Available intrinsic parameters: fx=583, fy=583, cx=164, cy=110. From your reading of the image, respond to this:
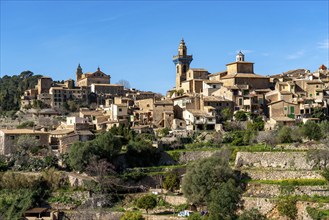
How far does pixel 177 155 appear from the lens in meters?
46.8

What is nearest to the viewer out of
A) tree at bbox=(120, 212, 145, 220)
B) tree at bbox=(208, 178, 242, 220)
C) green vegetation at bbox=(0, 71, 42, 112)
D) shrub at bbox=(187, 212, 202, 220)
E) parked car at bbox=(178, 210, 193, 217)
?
shrub at bbox=(187, 212, 202, 220)

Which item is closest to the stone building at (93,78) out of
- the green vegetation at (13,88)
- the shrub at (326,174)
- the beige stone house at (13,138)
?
the green vegetation at (13,88)

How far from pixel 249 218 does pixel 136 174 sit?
12989 mm

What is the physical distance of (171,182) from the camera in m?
42.2

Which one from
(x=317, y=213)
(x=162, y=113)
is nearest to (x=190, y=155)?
(x=162, y=113)

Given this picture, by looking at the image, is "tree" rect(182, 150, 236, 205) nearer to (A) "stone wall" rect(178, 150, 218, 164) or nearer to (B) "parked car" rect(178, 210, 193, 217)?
(B) "parked car" rect(178, 210, 193, 217)

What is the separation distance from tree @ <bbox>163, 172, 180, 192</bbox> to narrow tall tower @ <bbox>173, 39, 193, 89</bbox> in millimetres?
31657

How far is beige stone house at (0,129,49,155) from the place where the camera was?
156 ft

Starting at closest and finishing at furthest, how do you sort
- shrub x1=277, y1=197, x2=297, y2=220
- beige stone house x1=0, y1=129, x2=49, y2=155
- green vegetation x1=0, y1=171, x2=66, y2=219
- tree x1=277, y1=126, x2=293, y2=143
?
1. shrub x1=277, y1=197, x2=297, y2=220
2. green vegetation x1=0, y1=171, x2=66, y2=219
3. tree x1=277, y1=126, x2=293, y2=143
4. beige stone house x1=0, y1=129, x2=49, y2=155

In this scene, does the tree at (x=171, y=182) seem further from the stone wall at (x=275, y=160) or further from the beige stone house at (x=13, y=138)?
the beige stone house at (x=13, y=138)

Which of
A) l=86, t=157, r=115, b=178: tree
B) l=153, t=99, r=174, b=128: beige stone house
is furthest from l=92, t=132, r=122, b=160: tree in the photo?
l=153, t=99, r=174, b=128: beige stone house

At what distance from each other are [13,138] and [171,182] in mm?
14819

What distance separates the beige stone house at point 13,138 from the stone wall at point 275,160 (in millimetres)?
16658

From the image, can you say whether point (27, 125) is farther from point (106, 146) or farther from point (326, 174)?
point (326, 174)
